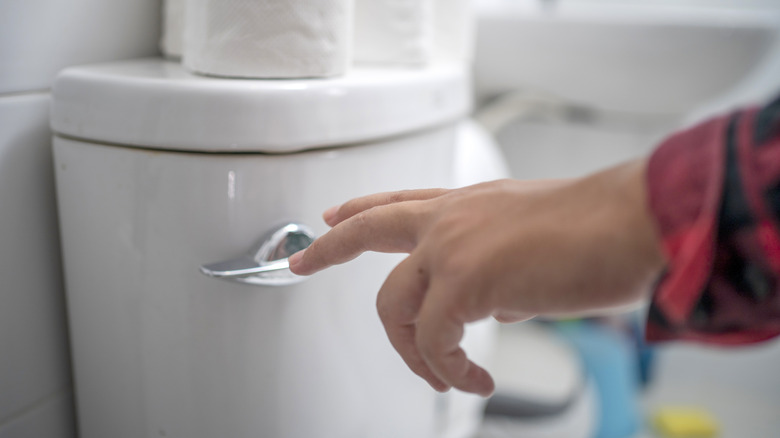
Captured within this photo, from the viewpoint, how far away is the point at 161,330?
37 cm

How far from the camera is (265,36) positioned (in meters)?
0.36

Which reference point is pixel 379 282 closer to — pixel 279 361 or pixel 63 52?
pixel 279 361

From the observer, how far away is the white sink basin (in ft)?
2.68

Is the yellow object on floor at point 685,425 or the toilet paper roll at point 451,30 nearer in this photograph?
the toilet paper roll at point 451,30

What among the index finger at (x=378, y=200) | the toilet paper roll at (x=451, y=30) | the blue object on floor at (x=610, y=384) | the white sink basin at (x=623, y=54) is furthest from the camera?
the blue object on floor at (x=610, y=384)

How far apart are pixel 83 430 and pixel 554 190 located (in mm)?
385

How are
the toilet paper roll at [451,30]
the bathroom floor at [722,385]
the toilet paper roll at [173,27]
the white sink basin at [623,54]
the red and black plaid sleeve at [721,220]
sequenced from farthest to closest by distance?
the bathroom floor at [722,385], the white sink basin at [623,54], the toilet paper roll at [451,30], the toilet paper roll at [173,27], the red and black plaid sleeve at [721,220]

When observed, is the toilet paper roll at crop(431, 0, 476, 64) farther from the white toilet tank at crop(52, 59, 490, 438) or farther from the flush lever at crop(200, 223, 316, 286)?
the flush lever at crop(200, 223, 316, 286)

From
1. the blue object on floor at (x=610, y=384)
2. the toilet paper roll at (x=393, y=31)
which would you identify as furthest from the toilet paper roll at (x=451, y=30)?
the blue object on floor at (x=610, y=384)

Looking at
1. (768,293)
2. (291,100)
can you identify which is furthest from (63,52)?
(768,293)

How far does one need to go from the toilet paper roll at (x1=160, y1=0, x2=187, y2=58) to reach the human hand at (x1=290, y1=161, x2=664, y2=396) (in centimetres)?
27

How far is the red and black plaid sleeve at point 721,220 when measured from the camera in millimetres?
201

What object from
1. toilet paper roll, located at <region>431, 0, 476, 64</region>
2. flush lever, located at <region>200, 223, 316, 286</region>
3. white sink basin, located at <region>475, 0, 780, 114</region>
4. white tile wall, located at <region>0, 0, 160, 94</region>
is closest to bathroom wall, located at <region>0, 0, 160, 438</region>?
white tile wall, located at <region>0, 0, 160, 94</region>

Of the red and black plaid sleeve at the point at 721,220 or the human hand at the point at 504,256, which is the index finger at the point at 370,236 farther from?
the red and black plaid sleeve at the point at 721,220
